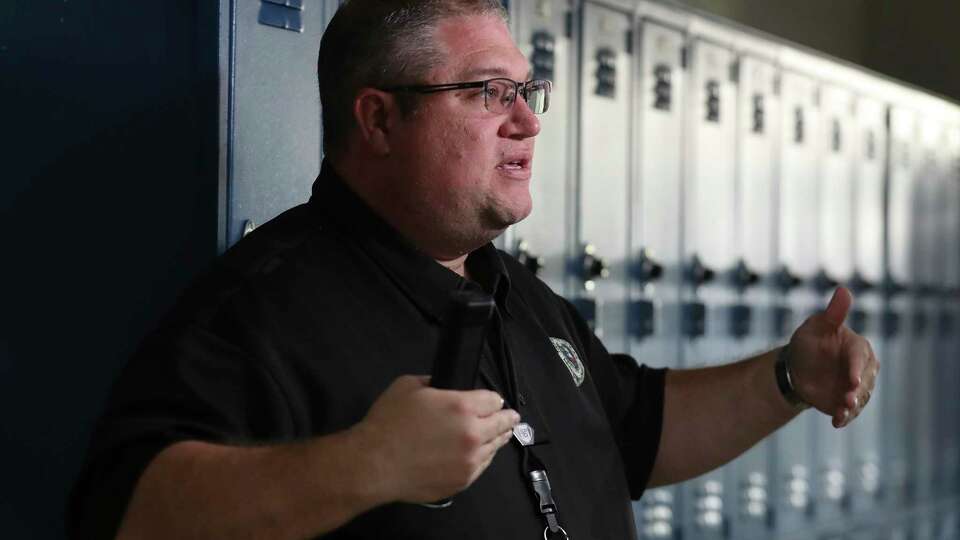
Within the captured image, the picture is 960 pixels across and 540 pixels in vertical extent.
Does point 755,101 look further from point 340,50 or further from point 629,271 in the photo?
point 340,50

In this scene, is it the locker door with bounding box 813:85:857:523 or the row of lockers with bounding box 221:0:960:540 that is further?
the locker door with bounding box 813:85:857:523

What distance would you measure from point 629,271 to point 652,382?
104 centimetres

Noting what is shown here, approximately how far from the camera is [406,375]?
123 centimetres

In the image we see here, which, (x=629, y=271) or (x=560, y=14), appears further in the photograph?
(x=629, y=271)

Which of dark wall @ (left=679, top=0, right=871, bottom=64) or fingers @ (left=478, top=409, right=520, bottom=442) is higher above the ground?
dark wall @ (left=679, top=0, right=871, bottom=64)

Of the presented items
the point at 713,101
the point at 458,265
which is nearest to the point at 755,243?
the point at 713,101

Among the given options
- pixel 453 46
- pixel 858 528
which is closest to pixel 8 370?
pixel 453 46

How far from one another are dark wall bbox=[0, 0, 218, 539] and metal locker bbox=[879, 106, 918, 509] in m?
3.26

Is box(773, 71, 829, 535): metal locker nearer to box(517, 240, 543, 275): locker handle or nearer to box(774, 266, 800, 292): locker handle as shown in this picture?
box(774, 266, 800, 292): locker handle

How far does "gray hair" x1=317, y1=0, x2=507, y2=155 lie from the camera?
1636mm

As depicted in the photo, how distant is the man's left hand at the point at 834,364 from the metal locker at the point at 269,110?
2.97 feet

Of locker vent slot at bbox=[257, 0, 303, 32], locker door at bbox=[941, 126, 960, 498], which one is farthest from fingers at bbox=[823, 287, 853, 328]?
locker door at bbox=[941, 126, 960, 498]

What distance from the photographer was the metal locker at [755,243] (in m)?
3.41

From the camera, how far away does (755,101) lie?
3.50 m
